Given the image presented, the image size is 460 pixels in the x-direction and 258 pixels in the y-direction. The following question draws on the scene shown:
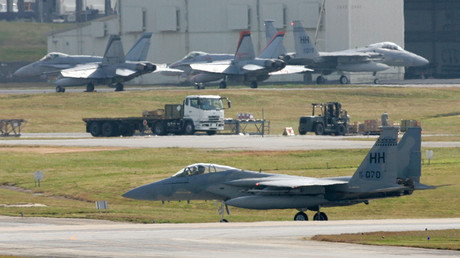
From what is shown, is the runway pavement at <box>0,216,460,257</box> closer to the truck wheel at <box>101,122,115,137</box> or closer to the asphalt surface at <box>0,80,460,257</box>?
the asphalt surface at <box>0,80,460,257</box>

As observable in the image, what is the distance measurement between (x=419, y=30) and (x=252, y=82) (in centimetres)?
3945

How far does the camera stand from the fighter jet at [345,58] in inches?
4670

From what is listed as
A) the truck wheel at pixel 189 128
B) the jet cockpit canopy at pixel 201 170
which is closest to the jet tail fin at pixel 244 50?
the truck wheel at pixel 189 128

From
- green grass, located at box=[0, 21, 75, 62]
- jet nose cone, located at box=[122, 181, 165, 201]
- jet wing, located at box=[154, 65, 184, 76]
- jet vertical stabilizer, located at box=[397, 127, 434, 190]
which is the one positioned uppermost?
green grass, located at box=[0, 21, 75, 62]

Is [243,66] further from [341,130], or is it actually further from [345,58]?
[341,130]

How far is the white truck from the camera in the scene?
7919 cm

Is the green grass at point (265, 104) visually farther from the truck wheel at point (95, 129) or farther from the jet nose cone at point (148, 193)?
the jet nose cone at point (148, 193)

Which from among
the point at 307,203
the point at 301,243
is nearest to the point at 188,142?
the point at 307,203

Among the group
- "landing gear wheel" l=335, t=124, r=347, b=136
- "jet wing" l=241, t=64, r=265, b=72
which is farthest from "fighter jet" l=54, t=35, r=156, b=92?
"landing gear wheel" l=335, t=124, r=347, b=136

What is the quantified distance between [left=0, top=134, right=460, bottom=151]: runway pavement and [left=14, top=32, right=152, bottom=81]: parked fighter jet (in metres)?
37.9

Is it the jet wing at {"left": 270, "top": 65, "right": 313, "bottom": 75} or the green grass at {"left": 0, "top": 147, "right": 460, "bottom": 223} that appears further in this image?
the jet wing at {"left": 270, "top": 65, "right": 313, "bottom": 75}

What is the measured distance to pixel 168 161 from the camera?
59.2 m

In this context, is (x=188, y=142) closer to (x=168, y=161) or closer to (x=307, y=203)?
(x=168, y=161)

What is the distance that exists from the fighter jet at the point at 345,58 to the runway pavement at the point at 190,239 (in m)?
85.0
